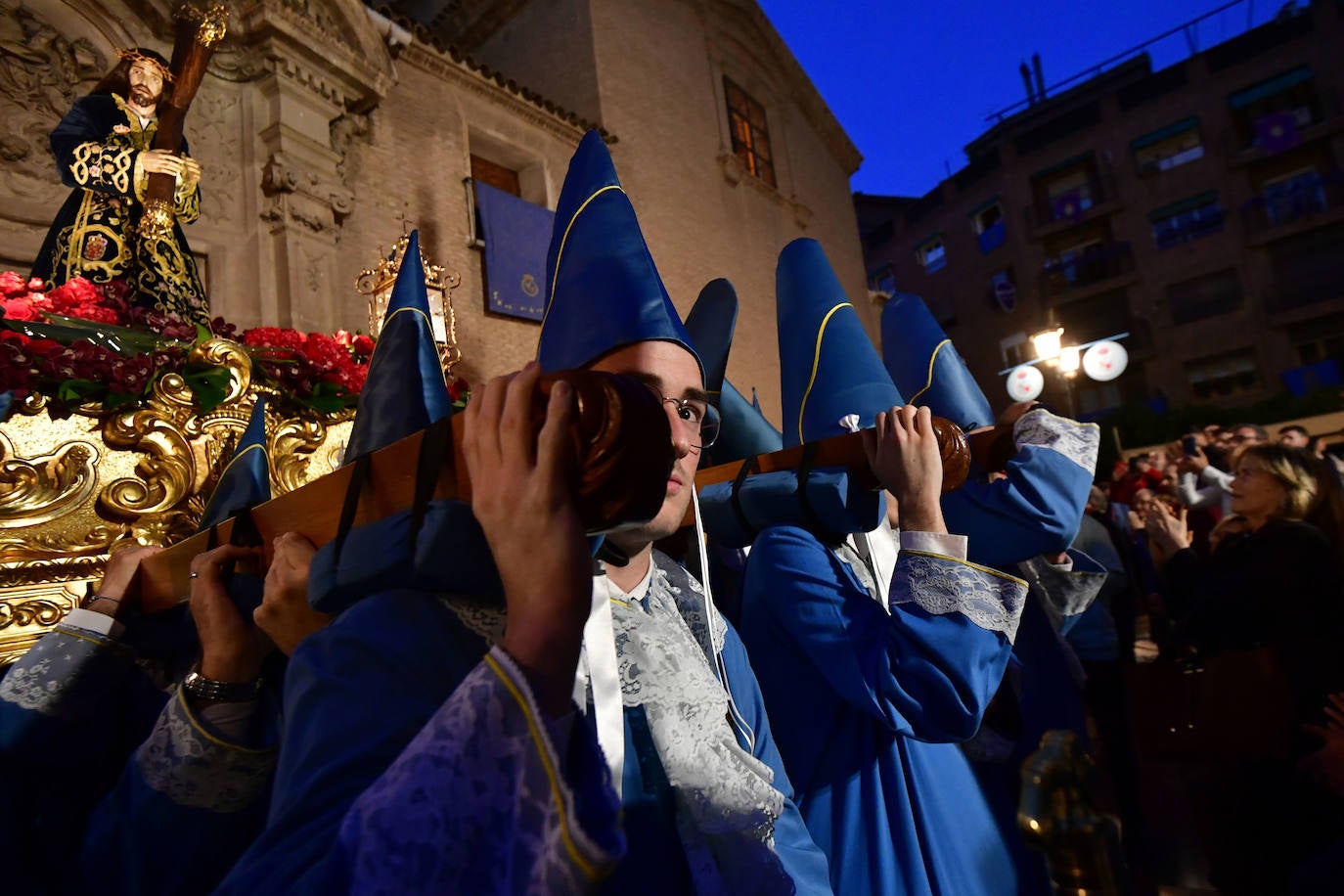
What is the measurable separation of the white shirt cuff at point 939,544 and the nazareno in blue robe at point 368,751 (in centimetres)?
72

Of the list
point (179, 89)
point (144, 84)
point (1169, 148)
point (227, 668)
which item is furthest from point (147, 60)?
point (1169, 148)

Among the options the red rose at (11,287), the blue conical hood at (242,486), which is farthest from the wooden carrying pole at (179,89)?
the blue conical hood at (242,486)

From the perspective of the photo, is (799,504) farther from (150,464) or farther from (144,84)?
(144,84)

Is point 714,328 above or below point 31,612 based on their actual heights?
above

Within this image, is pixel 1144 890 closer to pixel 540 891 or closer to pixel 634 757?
pixel 634 757

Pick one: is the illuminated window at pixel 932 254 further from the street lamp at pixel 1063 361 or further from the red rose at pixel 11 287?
the red rose at pixel 11 287

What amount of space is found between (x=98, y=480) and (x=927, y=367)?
2731 millimetres

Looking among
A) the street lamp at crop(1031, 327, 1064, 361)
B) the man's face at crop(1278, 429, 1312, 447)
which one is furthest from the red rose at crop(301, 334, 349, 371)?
the street lamp at crop(1031, 327, 1064, 361)

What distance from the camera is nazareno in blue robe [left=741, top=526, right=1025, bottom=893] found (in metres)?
1.30

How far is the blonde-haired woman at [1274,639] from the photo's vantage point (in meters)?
2.46

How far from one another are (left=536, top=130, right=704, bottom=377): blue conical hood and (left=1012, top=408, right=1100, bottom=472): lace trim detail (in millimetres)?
1172

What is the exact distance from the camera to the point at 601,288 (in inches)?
48.7

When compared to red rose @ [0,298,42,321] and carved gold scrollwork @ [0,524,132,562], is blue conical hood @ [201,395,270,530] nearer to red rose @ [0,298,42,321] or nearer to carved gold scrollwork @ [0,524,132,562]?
carved gold scrollwork @ [0,524,132,562]

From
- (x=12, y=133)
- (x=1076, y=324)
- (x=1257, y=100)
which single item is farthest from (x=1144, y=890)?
(x=1257, y=100)
